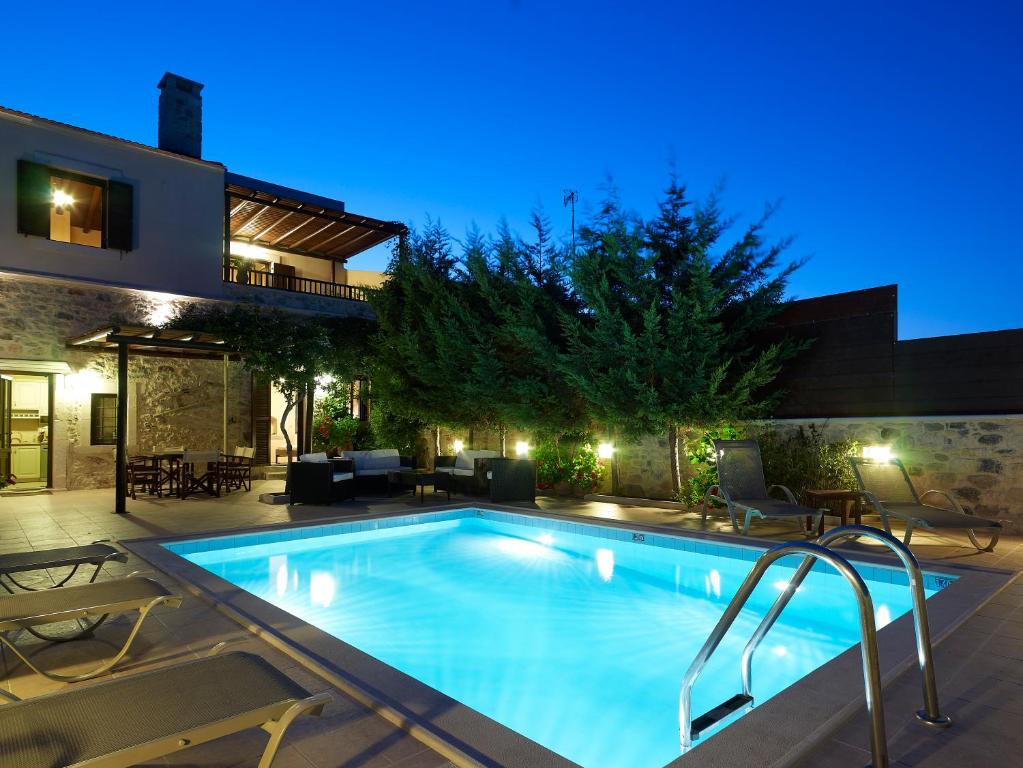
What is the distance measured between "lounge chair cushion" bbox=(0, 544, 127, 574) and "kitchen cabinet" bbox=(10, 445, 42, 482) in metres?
10.7

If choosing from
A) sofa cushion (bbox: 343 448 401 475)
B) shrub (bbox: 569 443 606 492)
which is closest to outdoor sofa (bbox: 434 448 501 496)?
sofa cushion (bbox: 343 448 401 475)

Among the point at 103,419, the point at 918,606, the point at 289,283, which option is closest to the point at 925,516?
the point at 918,606

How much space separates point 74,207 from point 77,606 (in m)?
12.2

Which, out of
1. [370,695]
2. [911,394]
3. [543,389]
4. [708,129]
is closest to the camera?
[370,695]

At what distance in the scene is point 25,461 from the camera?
1314 cm

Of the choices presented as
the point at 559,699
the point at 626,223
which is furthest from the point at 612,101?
the point at 559,699

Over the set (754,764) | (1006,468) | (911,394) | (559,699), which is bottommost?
(559,699)

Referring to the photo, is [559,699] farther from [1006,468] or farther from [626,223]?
[626,223]

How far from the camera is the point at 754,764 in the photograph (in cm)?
235

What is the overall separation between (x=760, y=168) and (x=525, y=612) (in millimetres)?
40100

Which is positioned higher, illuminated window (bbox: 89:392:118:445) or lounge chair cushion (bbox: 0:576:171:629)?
illuminated window (bbox: 89:392:118:445)

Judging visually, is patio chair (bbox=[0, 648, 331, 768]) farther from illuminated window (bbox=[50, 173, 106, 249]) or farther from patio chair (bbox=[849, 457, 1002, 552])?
illuminated window (bbox=[50, 173, 106, 249])

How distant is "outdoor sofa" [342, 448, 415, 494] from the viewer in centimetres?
1080

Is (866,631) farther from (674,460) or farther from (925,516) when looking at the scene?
(674,460)
